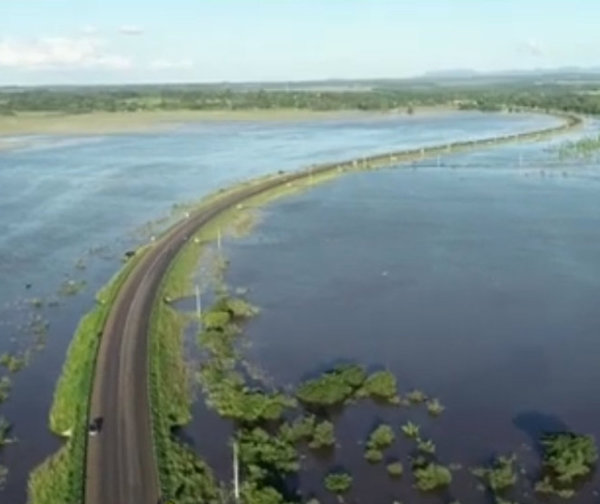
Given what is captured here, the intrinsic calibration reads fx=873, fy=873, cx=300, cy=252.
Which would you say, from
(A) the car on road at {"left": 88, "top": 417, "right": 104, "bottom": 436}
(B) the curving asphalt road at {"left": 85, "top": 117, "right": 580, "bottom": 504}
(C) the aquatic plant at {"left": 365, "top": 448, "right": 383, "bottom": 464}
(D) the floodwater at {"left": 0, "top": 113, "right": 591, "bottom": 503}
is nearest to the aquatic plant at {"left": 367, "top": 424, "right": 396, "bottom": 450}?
(C) the aquatic plant at {"left": 365, "top": 448, "right": 383, "bottom": 464}

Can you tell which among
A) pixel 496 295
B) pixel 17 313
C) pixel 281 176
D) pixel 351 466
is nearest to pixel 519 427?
pixel 351 466

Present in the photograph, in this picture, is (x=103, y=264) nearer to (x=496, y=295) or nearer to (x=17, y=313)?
(x=17, y=313)

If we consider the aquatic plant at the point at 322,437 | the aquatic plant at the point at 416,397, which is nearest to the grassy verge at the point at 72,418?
the aquatic plant at the point at 322,437

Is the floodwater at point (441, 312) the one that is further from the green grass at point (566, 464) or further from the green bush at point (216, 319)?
the green bush at point (216, 319)

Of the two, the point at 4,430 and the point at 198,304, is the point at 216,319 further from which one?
the point at 4,430

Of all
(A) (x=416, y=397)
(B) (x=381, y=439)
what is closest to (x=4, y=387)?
(B) (x=381, y=439)

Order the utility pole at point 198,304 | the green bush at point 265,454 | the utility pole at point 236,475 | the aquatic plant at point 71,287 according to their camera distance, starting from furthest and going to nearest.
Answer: the aquatic plant at point 71,287, the utility pole at point 198,304, the green bush at point 265,454, the utility pole at point 236,475
